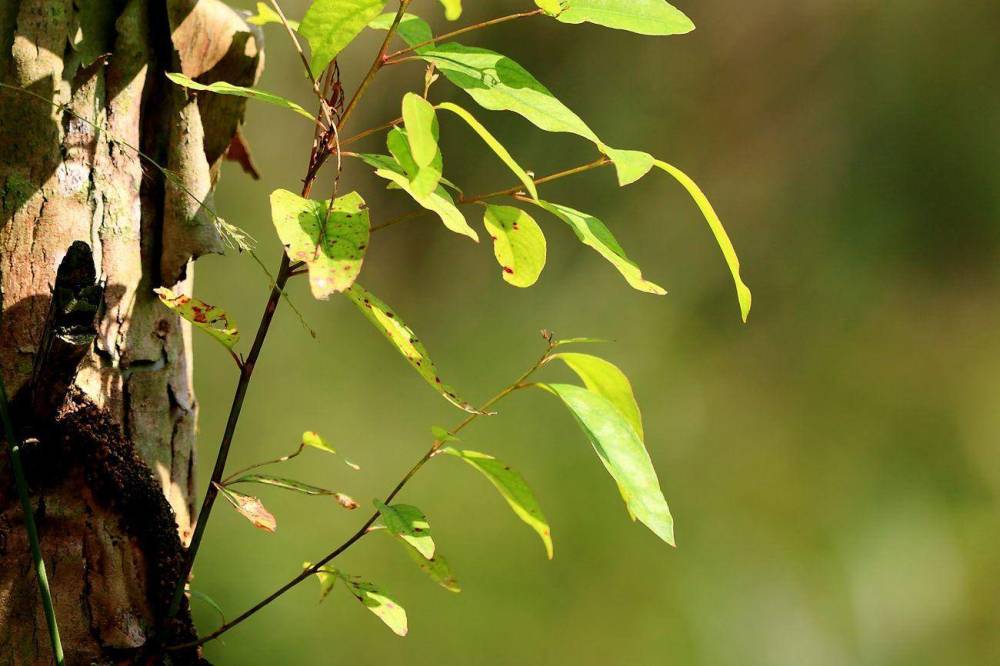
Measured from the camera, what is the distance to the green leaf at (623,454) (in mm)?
321

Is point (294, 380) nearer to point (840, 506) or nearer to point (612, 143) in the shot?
point (612, 143)

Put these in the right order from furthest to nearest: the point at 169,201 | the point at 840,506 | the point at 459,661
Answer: the point at 840,506
the point at 459,661
the point at 169,201

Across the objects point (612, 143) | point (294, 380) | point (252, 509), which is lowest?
point (294, 380)

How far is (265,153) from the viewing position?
4.92ft

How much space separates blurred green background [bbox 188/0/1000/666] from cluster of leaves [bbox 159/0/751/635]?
103 centimetres

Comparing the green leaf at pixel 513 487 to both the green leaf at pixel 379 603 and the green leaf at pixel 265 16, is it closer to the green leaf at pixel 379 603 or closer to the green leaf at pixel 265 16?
the green leaf at pixel 379 603

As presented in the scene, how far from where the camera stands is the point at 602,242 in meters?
0.35

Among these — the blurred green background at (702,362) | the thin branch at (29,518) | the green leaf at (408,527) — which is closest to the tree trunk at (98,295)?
the thin branch at (29,518)

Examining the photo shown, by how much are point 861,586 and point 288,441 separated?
3.20 feet

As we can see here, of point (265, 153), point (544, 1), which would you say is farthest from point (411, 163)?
point (265, 153)

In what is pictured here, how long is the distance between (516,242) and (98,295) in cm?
17

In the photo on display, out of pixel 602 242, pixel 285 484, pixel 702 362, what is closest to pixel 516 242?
pixel 602 242

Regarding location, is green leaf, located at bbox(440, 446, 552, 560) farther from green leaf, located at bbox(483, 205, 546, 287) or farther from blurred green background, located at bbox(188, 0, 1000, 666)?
blurred green background, located at bbox(188, 0, 1000, 666)

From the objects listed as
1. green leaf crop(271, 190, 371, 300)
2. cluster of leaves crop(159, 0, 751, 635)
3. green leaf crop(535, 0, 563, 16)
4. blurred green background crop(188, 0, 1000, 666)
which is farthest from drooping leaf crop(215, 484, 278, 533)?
blurred green background crop(188, 0, 1000, 666)
